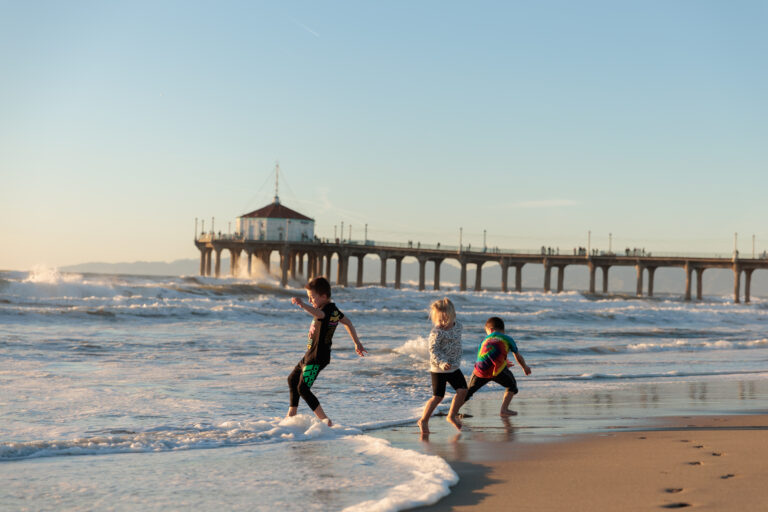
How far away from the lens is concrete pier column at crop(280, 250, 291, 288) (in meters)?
70.7

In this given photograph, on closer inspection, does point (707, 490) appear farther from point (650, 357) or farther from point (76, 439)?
point (650, 357)

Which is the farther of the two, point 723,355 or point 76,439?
point 723,355

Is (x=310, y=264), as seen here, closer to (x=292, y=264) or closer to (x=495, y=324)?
(x=292, y=264)

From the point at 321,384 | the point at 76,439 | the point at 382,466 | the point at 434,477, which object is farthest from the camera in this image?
the point at 321,384

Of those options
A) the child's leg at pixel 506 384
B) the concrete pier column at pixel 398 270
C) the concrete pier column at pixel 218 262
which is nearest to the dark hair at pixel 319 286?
the child's leg at pixel 506 384

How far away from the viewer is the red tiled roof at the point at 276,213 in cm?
7550

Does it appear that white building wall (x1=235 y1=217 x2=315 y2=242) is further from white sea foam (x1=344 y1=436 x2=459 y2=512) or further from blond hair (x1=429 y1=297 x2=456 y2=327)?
white sea foam (x1=344 y1=436 x2=459 y2=512)

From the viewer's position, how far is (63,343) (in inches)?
608

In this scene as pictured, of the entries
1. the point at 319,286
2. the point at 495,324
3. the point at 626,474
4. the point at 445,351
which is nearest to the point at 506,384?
the point at 495,324

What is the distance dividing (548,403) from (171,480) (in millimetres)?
5233

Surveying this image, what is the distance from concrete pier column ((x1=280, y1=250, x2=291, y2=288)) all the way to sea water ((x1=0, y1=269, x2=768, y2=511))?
48.0m

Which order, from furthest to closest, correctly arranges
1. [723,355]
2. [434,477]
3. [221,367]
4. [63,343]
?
[723,355]
[63,343]
[221,367]
[434,477]

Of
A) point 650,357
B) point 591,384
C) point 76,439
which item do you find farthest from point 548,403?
point 650,357

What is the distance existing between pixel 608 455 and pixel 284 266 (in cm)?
6725
